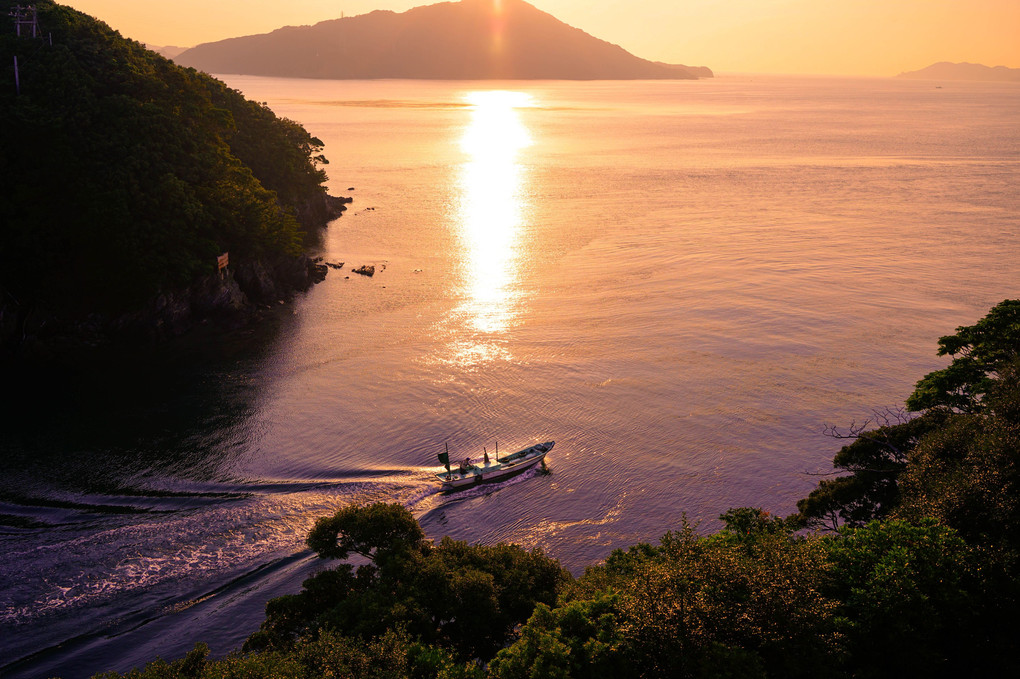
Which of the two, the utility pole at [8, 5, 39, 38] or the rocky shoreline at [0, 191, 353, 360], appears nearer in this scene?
the rocky shoreline at [0, 191, 353, 360]

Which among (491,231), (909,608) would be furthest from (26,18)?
(909,608)

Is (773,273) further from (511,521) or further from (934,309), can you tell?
(511,521)

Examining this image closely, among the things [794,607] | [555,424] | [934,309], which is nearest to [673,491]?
[555,424]

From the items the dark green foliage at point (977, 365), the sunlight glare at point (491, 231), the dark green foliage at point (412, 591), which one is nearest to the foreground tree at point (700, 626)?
the dark green foliage at point (412, 591)

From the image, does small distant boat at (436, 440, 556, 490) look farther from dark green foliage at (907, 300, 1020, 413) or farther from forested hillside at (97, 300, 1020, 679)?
dark green foliage at (907, 300, 1020, 413)

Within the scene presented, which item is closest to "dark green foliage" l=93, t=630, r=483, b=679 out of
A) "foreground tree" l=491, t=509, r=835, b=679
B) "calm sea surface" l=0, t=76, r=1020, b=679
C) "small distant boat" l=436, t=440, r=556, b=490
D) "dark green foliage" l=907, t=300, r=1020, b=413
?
"foreground tree" l=491, t=509, r=835, b=679

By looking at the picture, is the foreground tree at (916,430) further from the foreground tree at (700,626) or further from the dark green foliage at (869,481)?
the foreground tree at (700,626)

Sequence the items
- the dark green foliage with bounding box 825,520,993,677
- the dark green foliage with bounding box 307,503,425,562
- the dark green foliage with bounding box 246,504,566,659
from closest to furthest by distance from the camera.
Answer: the dark green foliage with bounding box 825,520,993,677
the dark green foliage with bounding box 246,504,566,659
the dark green foliage with bounding box 307,503,425,562

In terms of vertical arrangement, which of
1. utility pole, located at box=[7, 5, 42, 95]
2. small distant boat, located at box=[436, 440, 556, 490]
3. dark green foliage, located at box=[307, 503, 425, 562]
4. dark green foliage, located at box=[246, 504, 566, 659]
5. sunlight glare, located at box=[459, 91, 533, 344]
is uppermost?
utility pole, located at box=[7, 5, 42, 95]
